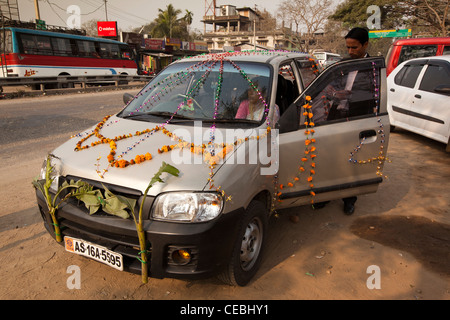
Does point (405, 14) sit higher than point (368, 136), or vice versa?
point (405, 14)

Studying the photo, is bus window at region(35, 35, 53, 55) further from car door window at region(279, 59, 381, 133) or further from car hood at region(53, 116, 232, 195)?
car door window at region(279, 59, 381, 133)

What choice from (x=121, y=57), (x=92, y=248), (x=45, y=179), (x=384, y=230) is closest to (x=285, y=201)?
(x=384, y=230)

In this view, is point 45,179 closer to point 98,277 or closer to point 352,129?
point 98,277

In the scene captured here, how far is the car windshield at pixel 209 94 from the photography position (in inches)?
117

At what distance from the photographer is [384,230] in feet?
11.7

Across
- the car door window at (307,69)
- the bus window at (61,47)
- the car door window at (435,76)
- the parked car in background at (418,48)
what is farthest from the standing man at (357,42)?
the bus window at (61,47)

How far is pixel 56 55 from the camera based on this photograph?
18562 mm

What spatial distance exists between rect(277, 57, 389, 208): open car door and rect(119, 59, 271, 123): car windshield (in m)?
0.38

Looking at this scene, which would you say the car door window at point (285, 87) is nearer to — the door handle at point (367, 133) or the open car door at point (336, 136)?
the open car door at point (336, 136)

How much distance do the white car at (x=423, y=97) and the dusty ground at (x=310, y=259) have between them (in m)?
2.01

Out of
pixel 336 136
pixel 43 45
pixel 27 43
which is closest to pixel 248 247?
pixel 336 136

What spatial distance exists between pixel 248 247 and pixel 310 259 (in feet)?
2.43

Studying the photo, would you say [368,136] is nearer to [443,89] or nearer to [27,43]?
[443,89]
